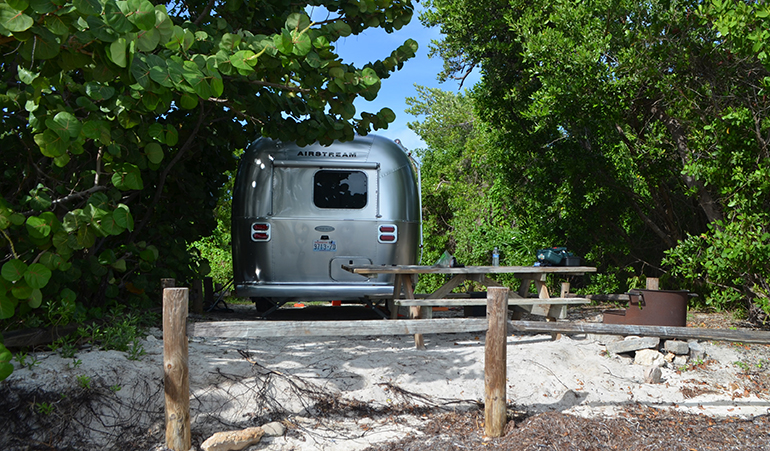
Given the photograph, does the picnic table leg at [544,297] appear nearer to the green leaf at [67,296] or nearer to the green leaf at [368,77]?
the green leaf at [368,77]

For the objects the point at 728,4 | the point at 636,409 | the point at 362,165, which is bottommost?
the point at 636,409

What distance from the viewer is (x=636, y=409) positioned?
496cm

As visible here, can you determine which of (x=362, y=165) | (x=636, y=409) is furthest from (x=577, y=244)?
(x=636, y=409)

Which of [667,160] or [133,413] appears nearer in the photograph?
[133,413]

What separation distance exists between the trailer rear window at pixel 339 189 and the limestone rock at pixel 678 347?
3.94 m

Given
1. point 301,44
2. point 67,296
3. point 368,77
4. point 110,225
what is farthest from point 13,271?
point 368,77

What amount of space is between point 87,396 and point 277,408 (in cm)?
139

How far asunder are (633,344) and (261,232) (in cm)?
458

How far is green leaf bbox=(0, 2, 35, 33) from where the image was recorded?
258 cm

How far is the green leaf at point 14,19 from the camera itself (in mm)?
2582

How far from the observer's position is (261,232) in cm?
741

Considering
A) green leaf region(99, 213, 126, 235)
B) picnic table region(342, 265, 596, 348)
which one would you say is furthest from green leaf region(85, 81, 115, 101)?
picnic table region(342, 265, 596, 348)

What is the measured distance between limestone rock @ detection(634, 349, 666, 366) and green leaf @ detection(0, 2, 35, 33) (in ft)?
19.7

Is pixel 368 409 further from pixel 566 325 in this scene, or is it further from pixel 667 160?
pixel 667 160
